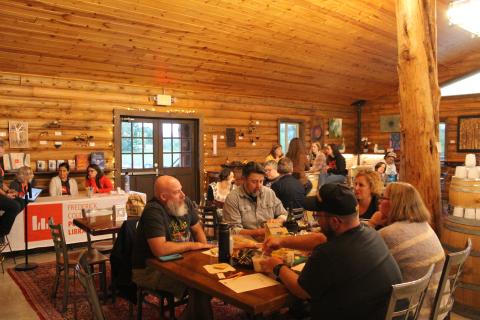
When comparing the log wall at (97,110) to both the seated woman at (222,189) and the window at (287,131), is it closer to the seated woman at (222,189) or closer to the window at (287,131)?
the window at (287,131)

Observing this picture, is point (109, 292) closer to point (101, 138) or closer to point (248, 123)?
point (101, 138)

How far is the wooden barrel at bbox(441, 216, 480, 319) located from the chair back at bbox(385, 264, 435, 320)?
72.3 inches

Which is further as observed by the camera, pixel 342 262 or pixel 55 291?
pixel 55 291

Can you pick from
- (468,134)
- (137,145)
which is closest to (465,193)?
(137,145)

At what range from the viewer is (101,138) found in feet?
25.6

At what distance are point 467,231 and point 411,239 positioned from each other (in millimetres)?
1591

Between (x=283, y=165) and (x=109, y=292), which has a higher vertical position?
(x=283, y=165)

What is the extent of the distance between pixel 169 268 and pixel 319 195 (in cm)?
106

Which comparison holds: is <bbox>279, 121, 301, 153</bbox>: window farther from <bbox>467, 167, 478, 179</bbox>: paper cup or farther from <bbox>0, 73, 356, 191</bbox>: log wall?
<bbox>467, 167, 478, 179</bbox>: paper cup

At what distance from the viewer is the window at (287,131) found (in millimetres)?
11148

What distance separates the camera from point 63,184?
7031mm

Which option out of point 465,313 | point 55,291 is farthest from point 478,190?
point 55,291

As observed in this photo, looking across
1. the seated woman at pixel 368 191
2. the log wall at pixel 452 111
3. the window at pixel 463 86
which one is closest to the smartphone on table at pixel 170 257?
the seated woman at pixel 368 191

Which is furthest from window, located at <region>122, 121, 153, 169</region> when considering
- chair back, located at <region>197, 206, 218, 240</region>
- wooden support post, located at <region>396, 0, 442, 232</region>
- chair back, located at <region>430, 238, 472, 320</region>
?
chair back, located at <region>430, 238, 472, 320</region>
